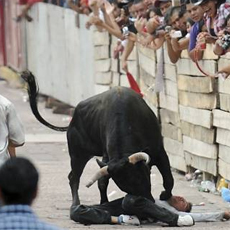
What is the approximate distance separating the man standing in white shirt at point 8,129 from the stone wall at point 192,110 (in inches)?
134

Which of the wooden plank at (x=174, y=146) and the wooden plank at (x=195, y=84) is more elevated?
the wooden plank at (x=195, y=84)

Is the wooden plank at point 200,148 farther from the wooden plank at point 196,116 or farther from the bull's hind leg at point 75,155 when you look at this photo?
the bull's hind leg at point 75,155

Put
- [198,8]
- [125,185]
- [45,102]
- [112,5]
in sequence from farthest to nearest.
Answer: [45,102] → [112,5] → [198,8] → [125,185]

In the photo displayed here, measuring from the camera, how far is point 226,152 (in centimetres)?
1138

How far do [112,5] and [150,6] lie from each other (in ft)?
5.89

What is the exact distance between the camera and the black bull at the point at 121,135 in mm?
9492

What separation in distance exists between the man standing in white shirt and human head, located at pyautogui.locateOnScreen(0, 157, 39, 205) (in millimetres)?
3401

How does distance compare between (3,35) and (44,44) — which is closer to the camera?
(44,44)

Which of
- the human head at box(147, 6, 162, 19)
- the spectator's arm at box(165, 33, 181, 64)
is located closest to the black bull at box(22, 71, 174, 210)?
the spectator's arm at box(165, 33, 181, 64)

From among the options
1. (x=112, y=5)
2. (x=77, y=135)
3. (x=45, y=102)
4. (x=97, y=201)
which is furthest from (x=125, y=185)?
(x=45, y=102)

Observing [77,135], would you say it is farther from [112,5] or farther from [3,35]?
[3,35]

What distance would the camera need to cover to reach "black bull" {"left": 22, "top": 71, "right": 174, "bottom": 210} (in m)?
9.49

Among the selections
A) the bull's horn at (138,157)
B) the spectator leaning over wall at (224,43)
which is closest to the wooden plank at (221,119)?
the spectator leaning over wall at (224,43)

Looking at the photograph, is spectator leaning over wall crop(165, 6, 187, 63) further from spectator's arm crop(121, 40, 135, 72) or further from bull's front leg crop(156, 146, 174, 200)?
spectator's arm crop(121, 40, 135, 72)
